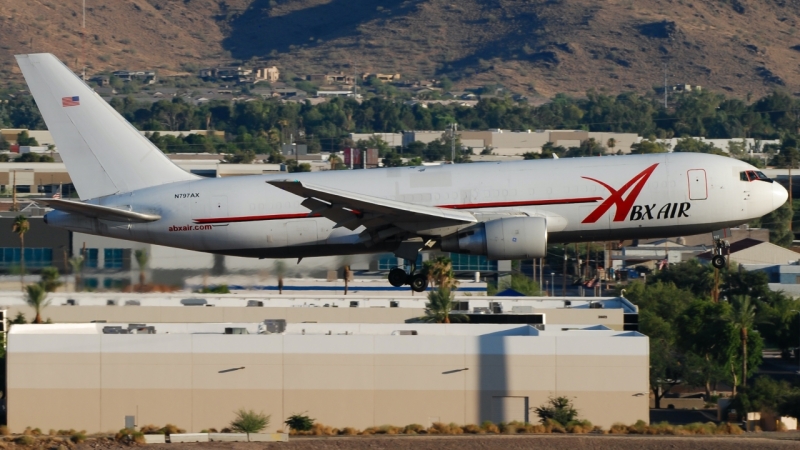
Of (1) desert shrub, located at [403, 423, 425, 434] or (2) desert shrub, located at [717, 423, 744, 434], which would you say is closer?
(1) desert shrub, located at [403, 423, 425, 434]

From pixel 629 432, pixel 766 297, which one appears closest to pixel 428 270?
pixel 766 297

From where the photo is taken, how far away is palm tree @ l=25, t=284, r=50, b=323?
6838cm

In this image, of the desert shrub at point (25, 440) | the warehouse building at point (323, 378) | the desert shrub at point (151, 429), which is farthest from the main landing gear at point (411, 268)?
the desert shrub at point (25, 440)

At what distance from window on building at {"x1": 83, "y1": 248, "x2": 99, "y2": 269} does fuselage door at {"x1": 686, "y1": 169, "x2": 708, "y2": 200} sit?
3382 cm

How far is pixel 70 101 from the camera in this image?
172 feet

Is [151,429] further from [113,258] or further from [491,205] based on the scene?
[113,258]

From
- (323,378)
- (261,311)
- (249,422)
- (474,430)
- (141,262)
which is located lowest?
(474,430)

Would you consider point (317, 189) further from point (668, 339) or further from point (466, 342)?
point (668, 339)

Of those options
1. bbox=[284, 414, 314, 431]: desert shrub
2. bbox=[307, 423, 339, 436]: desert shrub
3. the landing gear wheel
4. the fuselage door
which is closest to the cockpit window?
the fuselage door

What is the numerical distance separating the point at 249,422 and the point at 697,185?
18703 mm

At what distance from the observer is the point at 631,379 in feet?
183

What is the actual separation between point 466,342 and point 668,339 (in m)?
43.4

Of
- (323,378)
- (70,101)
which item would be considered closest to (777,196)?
(323,378)

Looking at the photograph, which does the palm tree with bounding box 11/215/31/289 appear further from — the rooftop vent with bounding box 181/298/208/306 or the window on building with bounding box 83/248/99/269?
the rooftop vent with bounding box 181/298/208/306
